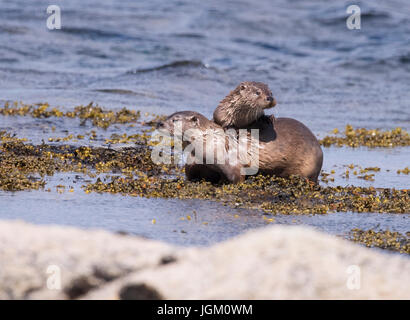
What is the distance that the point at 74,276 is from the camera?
11.5 ft

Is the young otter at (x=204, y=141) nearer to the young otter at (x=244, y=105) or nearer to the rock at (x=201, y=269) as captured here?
the young otter at (x=244, y=105)

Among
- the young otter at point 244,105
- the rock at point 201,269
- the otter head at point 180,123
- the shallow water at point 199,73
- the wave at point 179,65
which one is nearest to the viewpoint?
the rock at point 201,269

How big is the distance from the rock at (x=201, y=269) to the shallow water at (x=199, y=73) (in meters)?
1.94

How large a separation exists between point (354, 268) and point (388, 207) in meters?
3.58

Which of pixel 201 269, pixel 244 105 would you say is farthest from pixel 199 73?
pixel 201 269

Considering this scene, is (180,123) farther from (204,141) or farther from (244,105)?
(244,105)

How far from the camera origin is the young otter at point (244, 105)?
24.6 ft

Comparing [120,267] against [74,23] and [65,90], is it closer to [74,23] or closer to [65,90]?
[65,90]

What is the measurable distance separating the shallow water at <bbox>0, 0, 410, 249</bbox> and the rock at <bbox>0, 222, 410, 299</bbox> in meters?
1.94

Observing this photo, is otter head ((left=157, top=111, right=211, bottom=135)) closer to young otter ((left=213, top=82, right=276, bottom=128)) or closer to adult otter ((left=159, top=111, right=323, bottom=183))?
adult otter ((left=159, top=111, right=323, bottom=183))

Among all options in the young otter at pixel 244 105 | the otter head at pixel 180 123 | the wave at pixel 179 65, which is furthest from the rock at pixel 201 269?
the wave at pixel 179 65

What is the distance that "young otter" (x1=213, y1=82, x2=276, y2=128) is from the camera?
748 cm

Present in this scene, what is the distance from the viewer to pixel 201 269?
3.43 m
